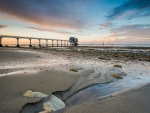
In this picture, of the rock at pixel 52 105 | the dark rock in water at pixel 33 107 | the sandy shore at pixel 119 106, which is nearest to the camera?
the sandy shore at pixel 119 106

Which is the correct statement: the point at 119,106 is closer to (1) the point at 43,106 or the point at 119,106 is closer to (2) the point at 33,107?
(1) the point at 43,106

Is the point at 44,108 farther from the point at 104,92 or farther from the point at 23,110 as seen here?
the point at 104,92

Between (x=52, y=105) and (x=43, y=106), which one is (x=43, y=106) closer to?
(x=43, y=106)

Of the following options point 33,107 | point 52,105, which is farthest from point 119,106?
point 33,107

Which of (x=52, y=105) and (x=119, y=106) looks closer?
(x=119, y=106)

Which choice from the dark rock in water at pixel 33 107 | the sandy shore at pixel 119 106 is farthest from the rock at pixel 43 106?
the sandy shore at pixel 119 106

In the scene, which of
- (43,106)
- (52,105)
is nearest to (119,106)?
(52,105)

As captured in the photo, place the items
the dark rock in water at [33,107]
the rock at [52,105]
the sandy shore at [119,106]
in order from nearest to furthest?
the sandy shore at [119,106] < the dark rock in water at [33,107] < the rock at [52,105]

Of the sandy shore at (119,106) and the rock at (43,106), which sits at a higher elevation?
the sandy shore at (119,106)

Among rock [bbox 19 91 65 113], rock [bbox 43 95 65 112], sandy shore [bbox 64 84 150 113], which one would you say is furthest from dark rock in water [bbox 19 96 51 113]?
sandy shore [bbox 64 84 150 113]

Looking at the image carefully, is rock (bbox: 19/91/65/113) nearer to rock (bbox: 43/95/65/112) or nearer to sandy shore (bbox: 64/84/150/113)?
rock (bbox: 43/95/65/112)

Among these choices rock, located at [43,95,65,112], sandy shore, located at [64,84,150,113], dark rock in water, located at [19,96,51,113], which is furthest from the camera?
rock, located at [43,95,65,112]

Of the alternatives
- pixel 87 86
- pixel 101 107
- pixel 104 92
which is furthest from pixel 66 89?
pixel 101 107

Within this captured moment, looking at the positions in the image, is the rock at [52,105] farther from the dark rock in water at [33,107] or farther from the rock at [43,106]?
the dark rock in water at [33,107]
